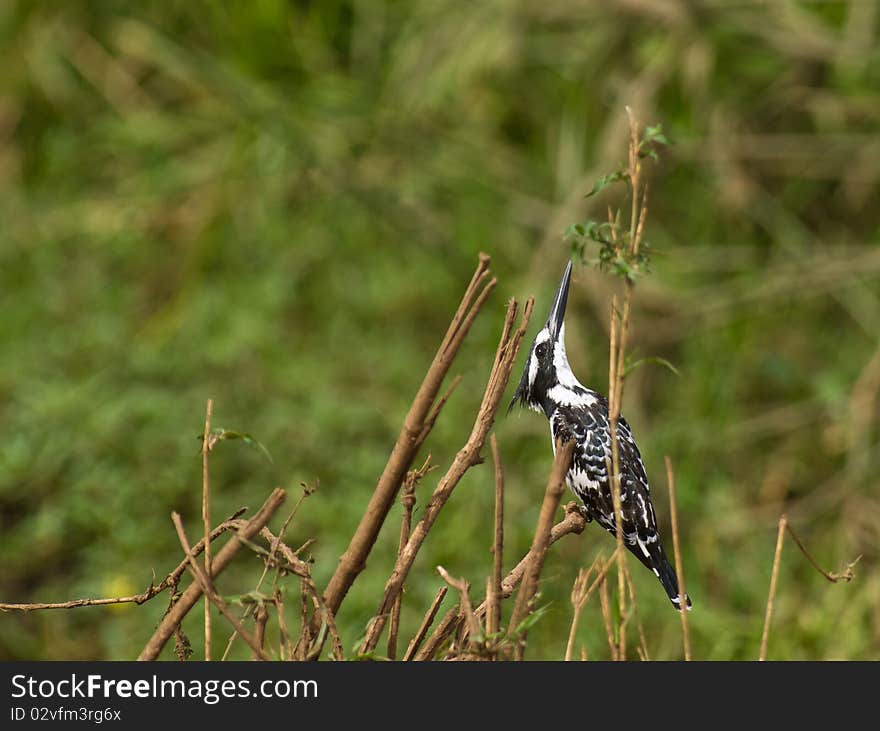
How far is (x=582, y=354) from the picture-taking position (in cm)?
365

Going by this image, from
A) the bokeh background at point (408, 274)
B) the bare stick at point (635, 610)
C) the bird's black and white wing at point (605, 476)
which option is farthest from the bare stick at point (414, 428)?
the bokeh background at point (408, 274)

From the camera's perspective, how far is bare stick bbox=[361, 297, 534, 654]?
1.19 metres

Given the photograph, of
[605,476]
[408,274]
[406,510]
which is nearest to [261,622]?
[406,510]

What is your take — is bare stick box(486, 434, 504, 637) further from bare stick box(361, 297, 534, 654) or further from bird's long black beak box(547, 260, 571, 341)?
bird's long black beak box(547, 260, 571, 341)

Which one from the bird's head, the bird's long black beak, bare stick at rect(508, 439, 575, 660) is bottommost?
bare stick at rect(508, 439, 575, 660)

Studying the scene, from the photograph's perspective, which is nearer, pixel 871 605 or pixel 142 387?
pixel 871 605

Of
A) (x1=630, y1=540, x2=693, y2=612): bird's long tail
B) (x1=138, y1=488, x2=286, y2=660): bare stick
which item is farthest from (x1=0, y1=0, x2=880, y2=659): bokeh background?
(x1=138, y1=488, x2=286, y2=660): bare stick

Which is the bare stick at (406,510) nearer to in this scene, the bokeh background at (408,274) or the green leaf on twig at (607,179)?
the green leaf on twig at (607,179)

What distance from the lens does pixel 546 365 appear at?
1.65 m

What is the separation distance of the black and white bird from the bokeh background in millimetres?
1252

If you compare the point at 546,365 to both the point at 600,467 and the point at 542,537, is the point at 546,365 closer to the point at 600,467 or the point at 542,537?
the point at 600,467
